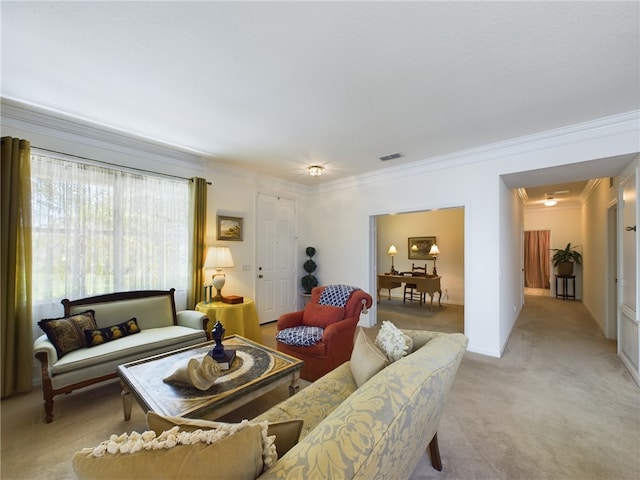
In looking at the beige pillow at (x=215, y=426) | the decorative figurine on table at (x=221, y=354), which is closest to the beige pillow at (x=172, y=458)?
the beige pillow at (x=215, y=426)

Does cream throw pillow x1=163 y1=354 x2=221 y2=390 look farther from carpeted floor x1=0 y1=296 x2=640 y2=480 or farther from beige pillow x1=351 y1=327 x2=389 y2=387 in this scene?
beige pillow x1=351 y1=327 x2=389 y2=387

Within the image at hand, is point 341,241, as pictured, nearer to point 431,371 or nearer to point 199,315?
point 199,315

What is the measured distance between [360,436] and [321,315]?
2.41m

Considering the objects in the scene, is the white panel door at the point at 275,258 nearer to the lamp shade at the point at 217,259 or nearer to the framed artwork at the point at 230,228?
the framed artwork at the point at 230,228

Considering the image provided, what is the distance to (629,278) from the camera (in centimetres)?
313

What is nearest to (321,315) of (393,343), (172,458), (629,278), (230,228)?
(393,343)

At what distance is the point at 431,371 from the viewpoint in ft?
4.06

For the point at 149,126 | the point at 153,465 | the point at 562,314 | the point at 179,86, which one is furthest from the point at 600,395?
the point at 149,126

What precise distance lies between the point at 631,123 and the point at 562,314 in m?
4.45

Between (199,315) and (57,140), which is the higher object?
(57,140)

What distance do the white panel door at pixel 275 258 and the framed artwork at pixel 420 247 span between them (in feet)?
12.4

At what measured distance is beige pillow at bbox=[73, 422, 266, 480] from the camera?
0.64m

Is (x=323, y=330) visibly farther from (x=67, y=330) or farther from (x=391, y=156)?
(x=391, y=156)

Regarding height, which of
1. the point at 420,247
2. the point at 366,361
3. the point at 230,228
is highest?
the point at 230,228
